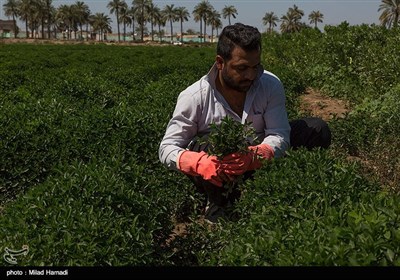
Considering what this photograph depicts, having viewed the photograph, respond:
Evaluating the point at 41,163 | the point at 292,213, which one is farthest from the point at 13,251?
the point at 41,163

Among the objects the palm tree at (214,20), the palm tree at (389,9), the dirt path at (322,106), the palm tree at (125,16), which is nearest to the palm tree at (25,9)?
the palm tree at (125,16)

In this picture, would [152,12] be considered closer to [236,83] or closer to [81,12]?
[81,12]

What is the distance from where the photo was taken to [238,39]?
11.7 feet

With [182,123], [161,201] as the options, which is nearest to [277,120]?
[182,123]

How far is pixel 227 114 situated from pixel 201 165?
0.53 metres

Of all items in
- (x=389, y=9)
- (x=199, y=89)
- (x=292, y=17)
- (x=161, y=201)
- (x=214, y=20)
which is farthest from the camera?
(x=214, y=20)

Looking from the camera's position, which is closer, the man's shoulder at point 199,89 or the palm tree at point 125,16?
the man's shoulder at point 199,89

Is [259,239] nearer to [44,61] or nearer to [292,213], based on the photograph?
[292,213]

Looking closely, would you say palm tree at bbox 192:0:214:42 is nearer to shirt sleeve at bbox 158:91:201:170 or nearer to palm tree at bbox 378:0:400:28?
palm tree at bbox 378:0:400:28

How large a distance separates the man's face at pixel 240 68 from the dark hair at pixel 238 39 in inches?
1.4

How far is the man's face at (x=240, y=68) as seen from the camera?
141 inches

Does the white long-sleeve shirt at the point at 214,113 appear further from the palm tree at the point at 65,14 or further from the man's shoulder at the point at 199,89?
the palm tree at the point at 65,14

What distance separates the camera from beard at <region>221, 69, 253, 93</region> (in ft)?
12.1

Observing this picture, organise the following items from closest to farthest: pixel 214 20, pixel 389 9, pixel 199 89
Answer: pixel 199 89 < pixel 389 9 < pixel 214 20
